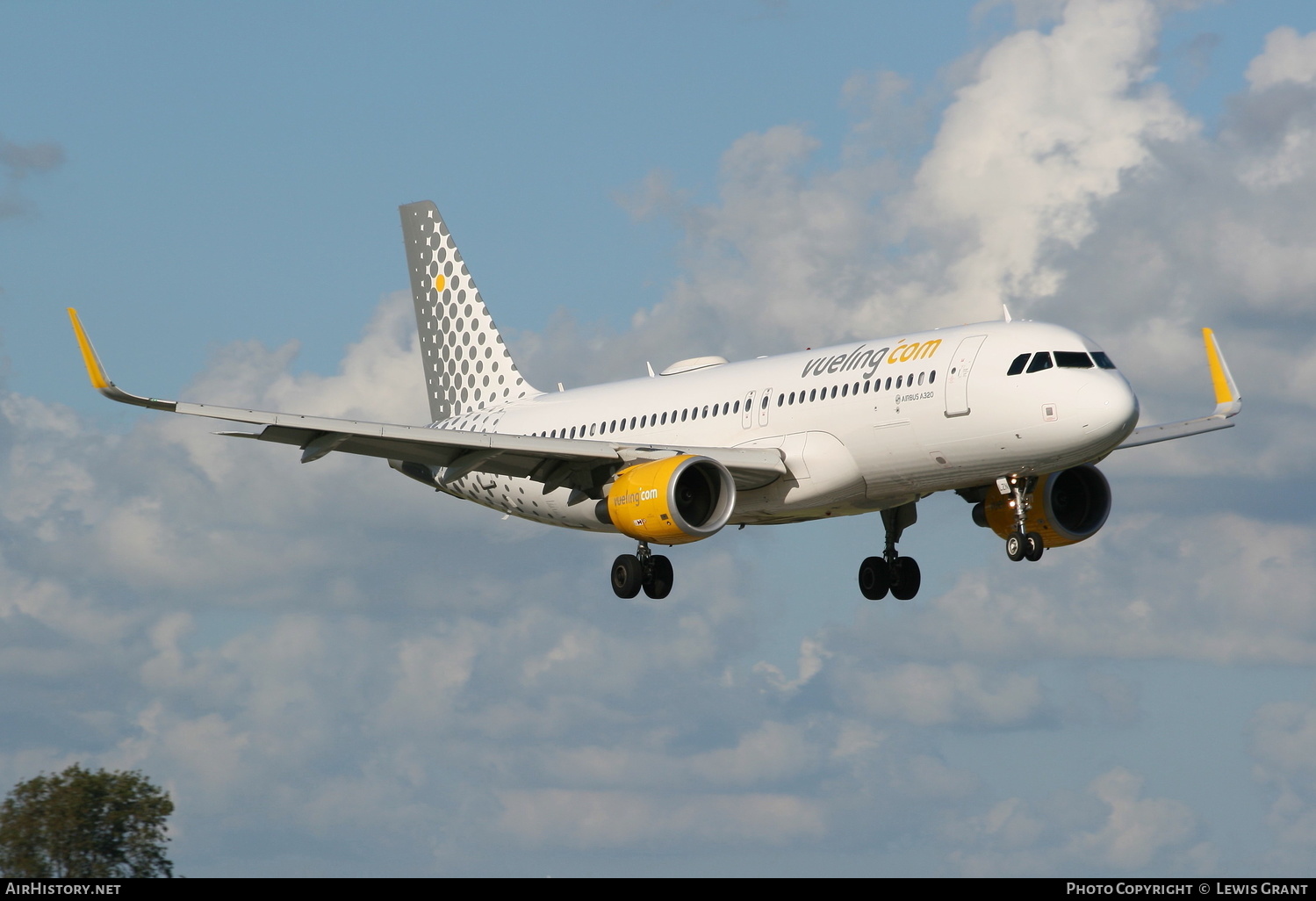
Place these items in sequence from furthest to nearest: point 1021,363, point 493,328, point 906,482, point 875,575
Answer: point 493,328, point 875,575, point 906,482, point 1021,363

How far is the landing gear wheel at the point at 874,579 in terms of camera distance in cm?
4781

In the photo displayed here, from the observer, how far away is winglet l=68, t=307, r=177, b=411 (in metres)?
37.6

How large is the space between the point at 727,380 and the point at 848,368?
14.3ft

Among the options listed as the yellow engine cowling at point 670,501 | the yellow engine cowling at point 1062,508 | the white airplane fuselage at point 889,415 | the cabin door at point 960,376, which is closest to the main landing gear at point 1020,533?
the white airplane fuselage at point 889,415

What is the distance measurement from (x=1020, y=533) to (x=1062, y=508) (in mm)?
4848

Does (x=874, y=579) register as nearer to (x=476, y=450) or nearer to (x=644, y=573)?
(x=644, y=573)

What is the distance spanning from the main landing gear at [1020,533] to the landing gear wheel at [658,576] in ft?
27.8

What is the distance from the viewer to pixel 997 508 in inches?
1777

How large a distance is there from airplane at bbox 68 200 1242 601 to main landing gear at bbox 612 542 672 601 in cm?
4

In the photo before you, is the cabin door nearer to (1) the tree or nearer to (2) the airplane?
(2) the airplane

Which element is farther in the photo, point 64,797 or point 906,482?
point 64,797
